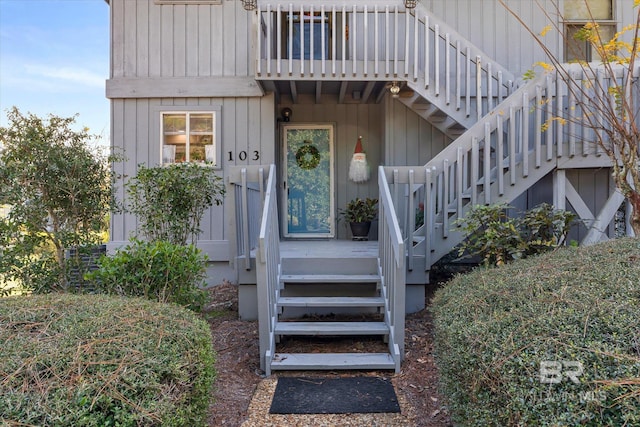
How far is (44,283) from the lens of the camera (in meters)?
4.02

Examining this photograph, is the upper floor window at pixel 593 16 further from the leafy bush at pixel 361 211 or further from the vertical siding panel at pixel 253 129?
the vertical siding panel at pixel 253 129

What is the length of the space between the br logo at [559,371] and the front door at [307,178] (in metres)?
5.85

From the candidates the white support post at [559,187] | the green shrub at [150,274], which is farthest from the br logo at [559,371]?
the white support post at [559,187]

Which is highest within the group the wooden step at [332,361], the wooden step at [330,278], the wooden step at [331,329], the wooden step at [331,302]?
Answer: the wooden step at [330,278]

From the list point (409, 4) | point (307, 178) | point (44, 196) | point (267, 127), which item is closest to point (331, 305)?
point (44, 196)

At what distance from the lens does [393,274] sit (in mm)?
3738

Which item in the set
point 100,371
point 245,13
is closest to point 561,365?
point 100,371

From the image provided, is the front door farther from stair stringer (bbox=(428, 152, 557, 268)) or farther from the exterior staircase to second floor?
stair stringer (bbox=(428, 152, 557, 268))

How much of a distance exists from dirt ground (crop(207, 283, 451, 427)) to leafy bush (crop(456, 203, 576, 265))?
0.95m

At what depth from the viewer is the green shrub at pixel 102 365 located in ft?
5.15

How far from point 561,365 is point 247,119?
5728 mm

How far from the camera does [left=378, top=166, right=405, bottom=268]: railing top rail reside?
335 centimetres

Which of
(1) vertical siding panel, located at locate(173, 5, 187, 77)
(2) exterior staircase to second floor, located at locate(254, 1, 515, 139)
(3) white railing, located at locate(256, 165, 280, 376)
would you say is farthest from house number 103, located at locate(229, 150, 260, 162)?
(3) white railing, located at locate(256, 165, 280, 376)

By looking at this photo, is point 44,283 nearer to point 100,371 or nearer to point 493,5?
point 100,371
